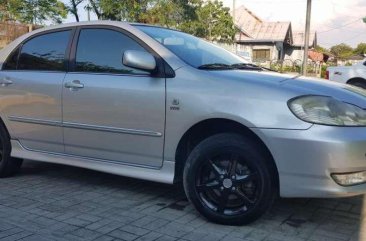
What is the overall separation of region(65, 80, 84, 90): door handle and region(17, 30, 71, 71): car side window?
0.24 meters

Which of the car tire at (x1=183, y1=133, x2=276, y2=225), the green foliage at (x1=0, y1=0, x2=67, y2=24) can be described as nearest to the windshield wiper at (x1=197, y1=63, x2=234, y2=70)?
the car tire at (x1=183, y1=133, x2=276, y2=225)

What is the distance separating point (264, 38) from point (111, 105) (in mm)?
42495

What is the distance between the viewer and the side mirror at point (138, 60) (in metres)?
3.92

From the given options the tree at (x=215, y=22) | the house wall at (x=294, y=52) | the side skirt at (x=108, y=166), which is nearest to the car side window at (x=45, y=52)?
the side skirt at (x=108, y=166)

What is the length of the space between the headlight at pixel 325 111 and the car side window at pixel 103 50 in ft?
4.79

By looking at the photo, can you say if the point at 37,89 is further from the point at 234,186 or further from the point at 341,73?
the point at 341,73

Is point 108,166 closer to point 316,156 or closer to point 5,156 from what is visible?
point 5,156

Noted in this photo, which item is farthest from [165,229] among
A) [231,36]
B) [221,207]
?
[231,36]

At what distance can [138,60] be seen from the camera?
3.93 meters

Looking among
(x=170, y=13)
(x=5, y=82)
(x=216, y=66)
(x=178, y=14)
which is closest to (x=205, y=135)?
(x=216, y=66)

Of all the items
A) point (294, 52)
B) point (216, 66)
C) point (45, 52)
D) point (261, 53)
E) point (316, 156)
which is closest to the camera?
point (316, 156)

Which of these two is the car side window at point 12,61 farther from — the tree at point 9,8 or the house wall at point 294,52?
the house wall at point 294,52

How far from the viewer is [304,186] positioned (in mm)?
3418

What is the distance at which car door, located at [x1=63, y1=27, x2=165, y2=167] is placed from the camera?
4008 millimetres
